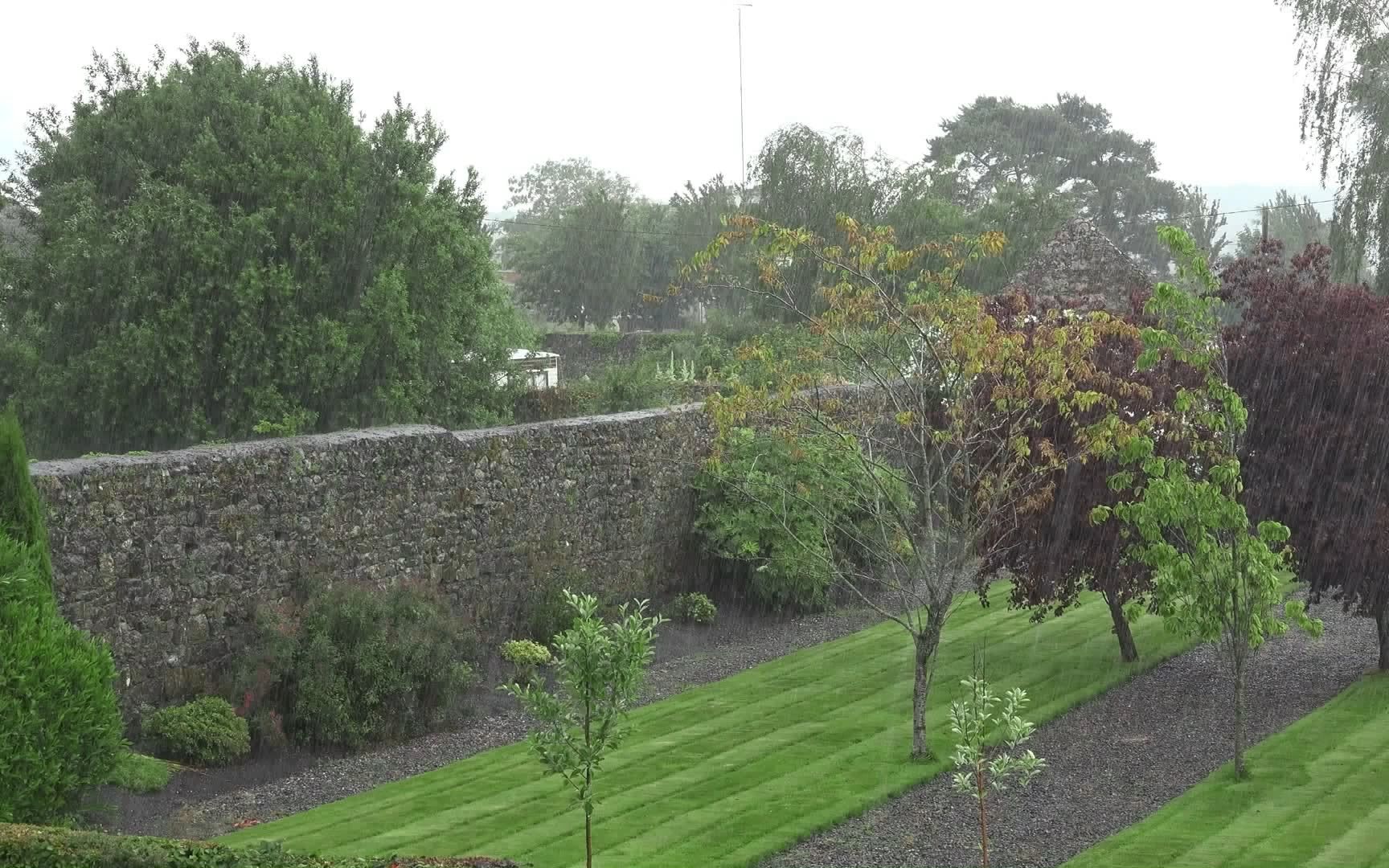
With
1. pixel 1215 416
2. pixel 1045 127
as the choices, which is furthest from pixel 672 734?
pixel 1045 127

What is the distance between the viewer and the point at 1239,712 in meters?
9.77

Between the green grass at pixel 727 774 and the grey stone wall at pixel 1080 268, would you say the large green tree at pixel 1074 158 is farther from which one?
the green grass at pixel 727 774

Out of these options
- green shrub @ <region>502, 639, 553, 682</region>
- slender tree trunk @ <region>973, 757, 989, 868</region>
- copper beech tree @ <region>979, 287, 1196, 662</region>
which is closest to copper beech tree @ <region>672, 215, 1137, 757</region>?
copper beech tree @ <region>979, 287, 1196, 662</region>

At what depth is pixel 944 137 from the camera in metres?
62.4

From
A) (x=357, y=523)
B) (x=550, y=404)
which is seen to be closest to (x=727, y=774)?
(x=357, y=523)

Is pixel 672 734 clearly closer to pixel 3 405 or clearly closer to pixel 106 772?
pixel 106 772

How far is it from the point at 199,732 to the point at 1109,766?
712cm

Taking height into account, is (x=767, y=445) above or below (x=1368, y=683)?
above

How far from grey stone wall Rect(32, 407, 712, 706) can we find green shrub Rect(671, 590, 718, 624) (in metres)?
0.53

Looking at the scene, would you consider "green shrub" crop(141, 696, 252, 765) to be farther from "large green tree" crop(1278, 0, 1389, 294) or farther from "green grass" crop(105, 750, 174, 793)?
"large green tree" crop(1278, 0, 1389, 294)

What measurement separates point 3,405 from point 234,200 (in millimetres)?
4494

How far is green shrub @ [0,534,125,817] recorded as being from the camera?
27.0ft

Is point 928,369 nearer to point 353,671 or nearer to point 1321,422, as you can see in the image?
point 1321,422

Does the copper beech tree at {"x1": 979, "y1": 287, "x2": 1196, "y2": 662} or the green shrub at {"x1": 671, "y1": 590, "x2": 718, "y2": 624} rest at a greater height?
the copper beech tree at {"x1": 979, "y1": 287, "x2": 1196, "y2": 662}
